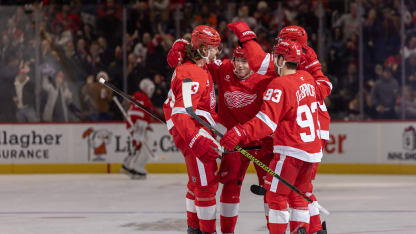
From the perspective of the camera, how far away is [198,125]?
550cm

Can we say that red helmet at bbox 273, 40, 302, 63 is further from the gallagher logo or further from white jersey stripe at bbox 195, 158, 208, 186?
the gallagher logo

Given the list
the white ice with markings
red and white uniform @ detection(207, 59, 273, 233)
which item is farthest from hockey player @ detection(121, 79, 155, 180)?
red and white uniform @ detection(207, 59, 273, 233)

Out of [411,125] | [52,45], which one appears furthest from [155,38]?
[411,125]

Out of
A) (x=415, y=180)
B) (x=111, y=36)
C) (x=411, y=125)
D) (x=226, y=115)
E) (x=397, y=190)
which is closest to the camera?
(x=226, y=115)

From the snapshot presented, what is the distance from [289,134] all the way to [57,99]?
8050mm

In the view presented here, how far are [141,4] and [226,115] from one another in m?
7.66

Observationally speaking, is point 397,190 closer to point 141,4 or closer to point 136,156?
point 136,156

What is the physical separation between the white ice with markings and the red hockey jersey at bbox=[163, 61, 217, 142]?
51.8 inches

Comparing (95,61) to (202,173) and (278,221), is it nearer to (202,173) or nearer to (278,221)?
(202,173)

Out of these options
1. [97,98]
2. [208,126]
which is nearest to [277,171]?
[208,126]

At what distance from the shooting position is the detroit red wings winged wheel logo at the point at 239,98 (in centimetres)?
566

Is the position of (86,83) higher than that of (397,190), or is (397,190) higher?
(86,83)

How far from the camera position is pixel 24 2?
1373cm

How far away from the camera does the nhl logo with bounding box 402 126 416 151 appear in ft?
39.6
